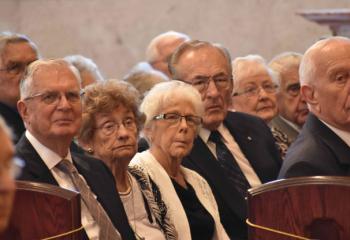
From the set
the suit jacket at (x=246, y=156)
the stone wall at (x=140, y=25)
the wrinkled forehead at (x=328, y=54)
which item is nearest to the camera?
the wrinkled forehead at (x=328, y=54)

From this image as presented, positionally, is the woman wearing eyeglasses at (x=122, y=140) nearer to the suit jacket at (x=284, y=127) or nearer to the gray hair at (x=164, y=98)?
the gray hair at (x=164, y=98)

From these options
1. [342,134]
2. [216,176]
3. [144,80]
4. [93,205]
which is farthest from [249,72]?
[93,205]

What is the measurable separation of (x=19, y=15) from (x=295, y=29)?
2.62 m

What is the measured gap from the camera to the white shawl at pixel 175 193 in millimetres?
3764

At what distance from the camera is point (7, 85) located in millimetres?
4336

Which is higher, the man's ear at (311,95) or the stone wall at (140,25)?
the man's ear at (311,95)

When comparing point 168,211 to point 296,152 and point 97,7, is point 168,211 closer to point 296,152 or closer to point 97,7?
point 296,152

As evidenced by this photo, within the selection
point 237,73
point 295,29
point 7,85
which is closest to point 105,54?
point 295,29

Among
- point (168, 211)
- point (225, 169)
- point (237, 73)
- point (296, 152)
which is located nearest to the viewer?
point (296, 152)

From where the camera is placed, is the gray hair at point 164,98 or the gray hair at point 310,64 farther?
the gray hair at point 164,98

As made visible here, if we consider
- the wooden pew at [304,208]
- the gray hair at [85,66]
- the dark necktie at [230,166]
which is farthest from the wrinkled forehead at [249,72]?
the wooden pew at [304,208]

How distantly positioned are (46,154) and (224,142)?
1.29m

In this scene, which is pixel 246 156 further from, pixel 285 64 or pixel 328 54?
pixel 285 64

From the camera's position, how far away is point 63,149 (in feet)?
11.4
